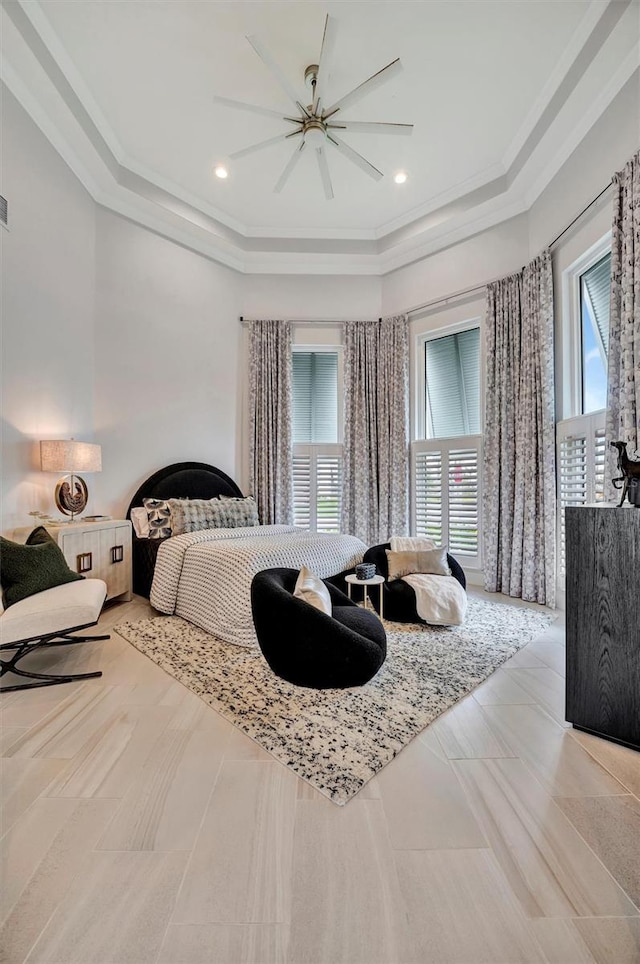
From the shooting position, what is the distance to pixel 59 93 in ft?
10.5

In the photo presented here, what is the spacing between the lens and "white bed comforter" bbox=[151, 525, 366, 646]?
291 cm

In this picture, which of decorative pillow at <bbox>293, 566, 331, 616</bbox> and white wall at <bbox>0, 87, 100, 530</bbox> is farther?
white wall at <bbox>0, 87, 100, 530</bbox>

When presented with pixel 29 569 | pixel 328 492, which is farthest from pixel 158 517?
pixel 328 492

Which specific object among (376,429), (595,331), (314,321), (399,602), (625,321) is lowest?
(399,602)

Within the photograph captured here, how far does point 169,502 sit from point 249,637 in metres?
1.90

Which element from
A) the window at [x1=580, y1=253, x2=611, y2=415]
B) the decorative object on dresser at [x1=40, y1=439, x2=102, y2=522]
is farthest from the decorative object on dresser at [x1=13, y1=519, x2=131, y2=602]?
the window at [x1=580, y1=253, x2=611, y2=415]

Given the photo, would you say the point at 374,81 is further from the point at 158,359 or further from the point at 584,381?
the point at 158,359

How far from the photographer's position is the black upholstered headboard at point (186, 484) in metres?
4.44

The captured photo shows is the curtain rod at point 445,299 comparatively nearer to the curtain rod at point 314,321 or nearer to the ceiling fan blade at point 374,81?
the curtain rod at point 314,321

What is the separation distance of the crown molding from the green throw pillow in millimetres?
3188

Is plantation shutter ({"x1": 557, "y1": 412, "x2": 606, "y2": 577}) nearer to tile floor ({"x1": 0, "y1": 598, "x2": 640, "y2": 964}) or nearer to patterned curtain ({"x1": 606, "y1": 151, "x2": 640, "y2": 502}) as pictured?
patterned curtain ({"x1": 606, "y1": 151, "x2": 640, "y2": 502})

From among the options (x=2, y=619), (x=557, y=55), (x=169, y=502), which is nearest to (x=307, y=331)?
(x=169, y=502)

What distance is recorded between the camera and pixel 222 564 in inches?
122

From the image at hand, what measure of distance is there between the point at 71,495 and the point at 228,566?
1594 millimetres
